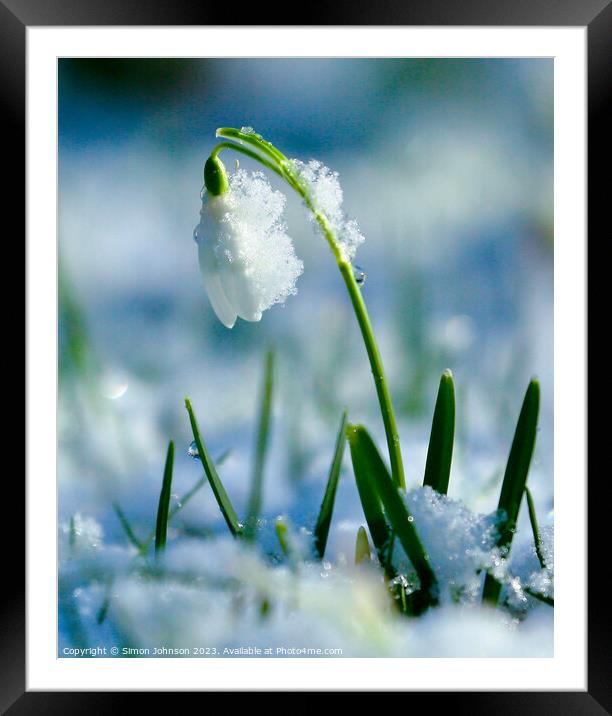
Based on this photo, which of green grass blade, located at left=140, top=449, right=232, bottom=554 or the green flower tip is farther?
green grass blade, located at left=140, top=449, right=232, bottom=554

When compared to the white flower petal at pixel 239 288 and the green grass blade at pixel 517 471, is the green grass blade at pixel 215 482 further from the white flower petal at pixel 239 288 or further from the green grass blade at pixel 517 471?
the green grass blade at pixel 517 471

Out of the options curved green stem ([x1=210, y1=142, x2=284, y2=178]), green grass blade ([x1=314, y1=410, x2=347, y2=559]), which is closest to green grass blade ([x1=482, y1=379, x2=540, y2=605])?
green grass blade ([x1=314, y1=410, x2=347, y2=559])

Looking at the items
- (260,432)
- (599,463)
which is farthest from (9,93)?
(599,463)

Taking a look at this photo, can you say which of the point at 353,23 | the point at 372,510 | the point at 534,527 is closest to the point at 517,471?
the point at 534,527

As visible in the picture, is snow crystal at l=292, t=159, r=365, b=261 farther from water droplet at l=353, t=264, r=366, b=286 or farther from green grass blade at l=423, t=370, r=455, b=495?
green grass blade at l=423, t=370, r=455, b=495

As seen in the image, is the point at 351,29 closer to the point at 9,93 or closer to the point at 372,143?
the point at 372,143

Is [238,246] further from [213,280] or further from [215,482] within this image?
[215,482]

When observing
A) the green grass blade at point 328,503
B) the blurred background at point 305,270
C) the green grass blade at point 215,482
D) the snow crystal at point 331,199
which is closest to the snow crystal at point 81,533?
the blurred background at point 305,270
